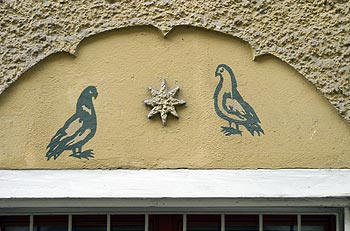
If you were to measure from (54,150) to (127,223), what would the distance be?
0.74 meters

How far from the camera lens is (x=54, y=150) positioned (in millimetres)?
4941

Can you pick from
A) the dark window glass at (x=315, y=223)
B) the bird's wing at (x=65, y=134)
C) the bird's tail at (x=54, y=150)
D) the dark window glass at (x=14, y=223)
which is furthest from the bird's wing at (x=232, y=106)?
the dark window glass at (x=14, y=223)

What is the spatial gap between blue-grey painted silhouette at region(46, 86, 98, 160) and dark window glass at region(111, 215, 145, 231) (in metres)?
0.54

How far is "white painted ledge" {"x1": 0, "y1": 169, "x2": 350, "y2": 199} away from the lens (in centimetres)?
482

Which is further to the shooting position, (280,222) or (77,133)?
(280,222)

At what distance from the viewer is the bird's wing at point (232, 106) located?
497 cm

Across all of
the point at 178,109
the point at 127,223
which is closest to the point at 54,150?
the point at 127,223

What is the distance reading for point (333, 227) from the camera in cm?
514

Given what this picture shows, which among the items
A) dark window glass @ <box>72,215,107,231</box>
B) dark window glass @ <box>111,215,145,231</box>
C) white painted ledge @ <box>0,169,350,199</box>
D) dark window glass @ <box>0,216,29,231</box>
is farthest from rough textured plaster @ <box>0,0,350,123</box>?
dark window glass @ <box>111,215,145,231</box>

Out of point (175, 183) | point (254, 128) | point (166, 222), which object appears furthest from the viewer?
point (166, 222)

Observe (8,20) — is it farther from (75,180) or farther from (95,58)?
(75,180)

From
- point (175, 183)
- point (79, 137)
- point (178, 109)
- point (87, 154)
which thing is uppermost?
point (178, 109)

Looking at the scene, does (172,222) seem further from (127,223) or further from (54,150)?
(54,150)

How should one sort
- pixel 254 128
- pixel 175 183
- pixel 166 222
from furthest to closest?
pixel 166 222 → pixel 254 128 → pixel 175 183
